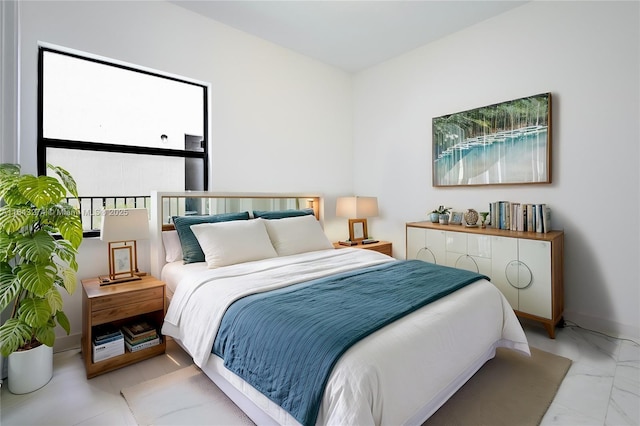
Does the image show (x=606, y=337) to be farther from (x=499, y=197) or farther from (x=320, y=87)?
(x=320, y=87)

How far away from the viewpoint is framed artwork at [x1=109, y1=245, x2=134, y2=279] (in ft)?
7.95

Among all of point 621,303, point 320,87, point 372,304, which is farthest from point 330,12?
point 621,303

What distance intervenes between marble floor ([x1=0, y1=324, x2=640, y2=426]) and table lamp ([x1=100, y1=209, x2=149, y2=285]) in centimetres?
61

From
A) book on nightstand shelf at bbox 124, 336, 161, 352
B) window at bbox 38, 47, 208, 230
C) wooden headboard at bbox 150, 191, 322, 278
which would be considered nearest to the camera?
book on nightstand shelf at bbox 124, 336, 161, 352

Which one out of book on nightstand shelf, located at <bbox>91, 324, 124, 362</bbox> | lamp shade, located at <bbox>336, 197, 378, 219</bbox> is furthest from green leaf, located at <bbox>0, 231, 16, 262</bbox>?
lamp shade, located at <bbox>336, 197, 378, 219</bbox>

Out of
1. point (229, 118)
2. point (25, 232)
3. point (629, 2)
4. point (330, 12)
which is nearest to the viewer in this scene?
point (25, 232)

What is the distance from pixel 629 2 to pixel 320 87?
2.89m

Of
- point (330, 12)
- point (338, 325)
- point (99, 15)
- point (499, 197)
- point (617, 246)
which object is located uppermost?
point (330, 12)

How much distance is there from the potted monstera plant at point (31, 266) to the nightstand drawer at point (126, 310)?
0.20m

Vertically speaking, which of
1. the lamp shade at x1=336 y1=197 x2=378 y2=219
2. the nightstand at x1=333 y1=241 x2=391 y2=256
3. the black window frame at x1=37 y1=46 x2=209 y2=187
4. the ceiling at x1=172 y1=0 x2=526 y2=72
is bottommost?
the nightstand at x1=333 y1=241 x2=391 y2=256

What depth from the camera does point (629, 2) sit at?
246cm

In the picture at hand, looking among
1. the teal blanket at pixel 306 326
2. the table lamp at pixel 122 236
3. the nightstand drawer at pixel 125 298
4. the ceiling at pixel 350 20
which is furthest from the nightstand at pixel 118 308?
the ceiling at pixel 350 20

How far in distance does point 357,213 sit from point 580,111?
88.1 inches

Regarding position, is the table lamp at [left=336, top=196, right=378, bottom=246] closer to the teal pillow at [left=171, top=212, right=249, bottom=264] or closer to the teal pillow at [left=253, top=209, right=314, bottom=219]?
the teal pillow at [left=253, top=209, right=314, bottom=219]
